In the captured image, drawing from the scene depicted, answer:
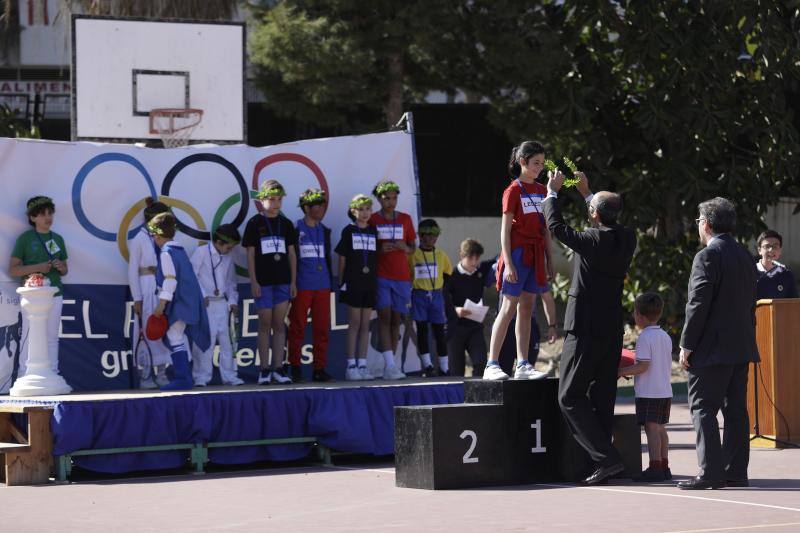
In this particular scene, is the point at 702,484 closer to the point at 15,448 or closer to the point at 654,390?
the point at 654,390

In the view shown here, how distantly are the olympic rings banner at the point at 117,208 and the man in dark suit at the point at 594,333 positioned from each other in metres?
4.74

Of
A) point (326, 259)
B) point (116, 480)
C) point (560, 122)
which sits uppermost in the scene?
point (560, 122)

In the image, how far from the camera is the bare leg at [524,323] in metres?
10.8

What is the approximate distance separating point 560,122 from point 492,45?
2299mm

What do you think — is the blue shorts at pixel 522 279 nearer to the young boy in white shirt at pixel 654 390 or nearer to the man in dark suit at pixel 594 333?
the man in dark suit at pixel 594 333

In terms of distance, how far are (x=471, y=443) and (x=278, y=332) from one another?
3.77 metres

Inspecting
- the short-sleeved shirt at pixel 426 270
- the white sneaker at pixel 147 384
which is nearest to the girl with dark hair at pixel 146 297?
the white sneaker at pixel 147 384

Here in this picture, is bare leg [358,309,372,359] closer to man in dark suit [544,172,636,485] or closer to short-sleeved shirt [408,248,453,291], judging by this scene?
short-sleeved shirt [408,248,453,291]

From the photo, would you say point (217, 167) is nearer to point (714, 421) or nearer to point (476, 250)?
point (476, 250)

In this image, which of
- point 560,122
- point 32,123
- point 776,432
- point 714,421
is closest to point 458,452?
point 714,421

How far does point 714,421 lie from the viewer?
980cm

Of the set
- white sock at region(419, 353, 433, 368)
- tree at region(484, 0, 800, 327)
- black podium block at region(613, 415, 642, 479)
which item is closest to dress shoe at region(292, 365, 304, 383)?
white sock at region(419, 353, 433, 368)

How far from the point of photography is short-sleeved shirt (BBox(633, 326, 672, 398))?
10469 mm

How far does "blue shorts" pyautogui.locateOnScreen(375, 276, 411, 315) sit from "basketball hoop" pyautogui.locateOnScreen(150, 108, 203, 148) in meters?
3.98
